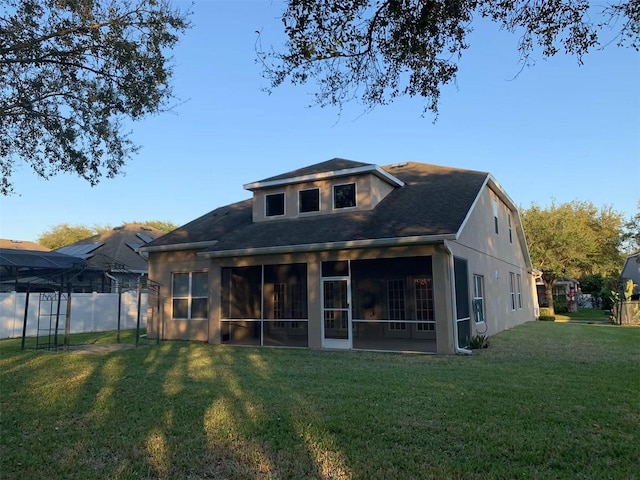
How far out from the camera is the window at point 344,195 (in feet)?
49.1

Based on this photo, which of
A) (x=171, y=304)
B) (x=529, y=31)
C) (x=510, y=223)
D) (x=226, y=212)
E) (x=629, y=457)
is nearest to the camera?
(x=629, y=457)

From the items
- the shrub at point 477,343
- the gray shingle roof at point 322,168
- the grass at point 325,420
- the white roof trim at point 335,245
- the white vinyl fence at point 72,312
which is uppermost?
the gray shingle roof at point 322,168

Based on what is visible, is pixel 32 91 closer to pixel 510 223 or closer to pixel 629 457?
pixel 629 457

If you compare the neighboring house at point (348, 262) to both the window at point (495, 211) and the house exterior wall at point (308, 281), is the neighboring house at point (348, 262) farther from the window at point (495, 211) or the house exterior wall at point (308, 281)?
the window at point (495, 211)

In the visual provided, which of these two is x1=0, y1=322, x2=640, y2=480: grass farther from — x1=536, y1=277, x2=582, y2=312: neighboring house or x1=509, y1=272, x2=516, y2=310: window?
x1=536, y1=277, x2=582, y2=312: neighboring house

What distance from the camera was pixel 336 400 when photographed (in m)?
6.52

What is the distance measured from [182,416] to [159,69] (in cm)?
657

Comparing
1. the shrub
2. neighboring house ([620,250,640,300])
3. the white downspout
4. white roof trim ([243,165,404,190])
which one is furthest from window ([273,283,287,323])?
neighboring house ([620,250,640,300])

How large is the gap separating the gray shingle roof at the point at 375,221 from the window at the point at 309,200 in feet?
1.37

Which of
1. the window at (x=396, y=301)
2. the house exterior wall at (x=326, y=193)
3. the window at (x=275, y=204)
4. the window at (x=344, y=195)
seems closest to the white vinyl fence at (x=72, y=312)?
the house exterior wall at (x=326, y=193)

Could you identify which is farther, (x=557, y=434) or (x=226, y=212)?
(x=226, y=212)

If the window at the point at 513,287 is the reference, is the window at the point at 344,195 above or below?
above

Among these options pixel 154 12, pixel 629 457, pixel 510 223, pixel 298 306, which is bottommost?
pixel 629 457

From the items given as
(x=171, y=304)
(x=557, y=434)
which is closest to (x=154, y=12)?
(x=557, y=434)
